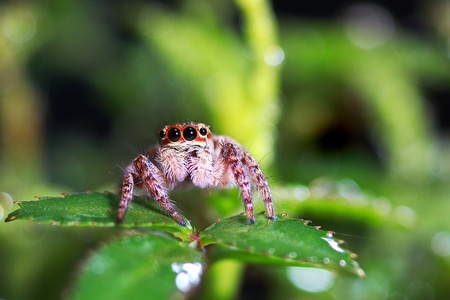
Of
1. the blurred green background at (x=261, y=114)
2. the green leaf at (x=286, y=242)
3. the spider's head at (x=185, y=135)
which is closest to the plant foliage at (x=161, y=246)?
the green leaf at (x=286, y=242)

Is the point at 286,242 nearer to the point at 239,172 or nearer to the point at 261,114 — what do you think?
the point at 239,172

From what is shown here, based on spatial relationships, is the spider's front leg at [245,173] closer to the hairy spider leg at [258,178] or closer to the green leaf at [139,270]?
the hairy spider leg at [258,178]

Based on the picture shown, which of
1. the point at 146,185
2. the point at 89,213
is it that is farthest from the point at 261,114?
the point at 89,213

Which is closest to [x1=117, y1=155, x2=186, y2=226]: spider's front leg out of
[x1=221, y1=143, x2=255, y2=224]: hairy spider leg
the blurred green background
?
[x1=221, y1=143, x2=255, y2=224]: hairy spider leg

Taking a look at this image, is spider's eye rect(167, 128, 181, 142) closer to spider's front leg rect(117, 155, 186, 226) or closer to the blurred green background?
spider's front leg rect(117, 155, 186, 226)

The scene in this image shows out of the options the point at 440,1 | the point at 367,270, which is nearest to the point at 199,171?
the point at 367,270

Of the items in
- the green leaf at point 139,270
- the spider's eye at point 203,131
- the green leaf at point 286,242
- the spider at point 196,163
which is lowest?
the green leaf at point 139,270

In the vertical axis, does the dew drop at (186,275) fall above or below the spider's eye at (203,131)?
below
